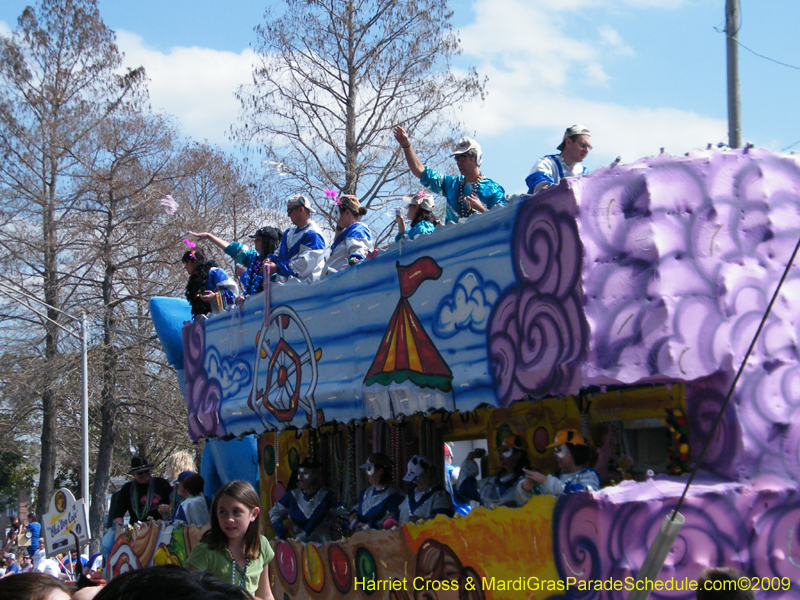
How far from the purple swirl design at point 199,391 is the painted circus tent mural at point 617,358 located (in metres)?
2.45

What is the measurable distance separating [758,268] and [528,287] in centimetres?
132

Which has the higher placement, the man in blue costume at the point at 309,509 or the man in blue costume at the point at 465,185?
the man in blue costume at the point at 465,185

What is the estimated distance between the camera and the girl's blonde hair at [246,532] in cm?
417

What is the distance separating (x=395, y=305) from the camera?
20.6 feet

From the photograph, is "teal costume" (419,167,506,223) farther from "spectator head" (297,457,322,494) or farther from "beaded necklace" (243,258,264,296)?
"spectator head" (297,457,322,494)

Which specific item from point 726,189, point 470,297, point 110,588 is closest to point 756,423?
point 726,189

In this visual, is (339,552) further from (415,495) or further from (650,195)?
(650,195)

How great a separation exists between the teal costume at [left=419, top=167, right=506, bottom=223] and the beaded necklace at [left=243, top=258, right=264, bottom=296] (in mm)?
2082

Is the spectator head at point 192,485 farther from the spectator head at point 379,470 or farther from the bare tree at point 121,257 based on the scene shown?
the bare tree at point 121,257

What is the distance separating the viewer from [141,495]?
9508 millimetres

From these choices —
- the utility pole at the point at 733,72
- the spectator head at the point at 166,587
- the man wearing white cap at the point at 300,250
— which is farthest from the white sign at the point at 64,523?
the spectator head at the point at 166,587

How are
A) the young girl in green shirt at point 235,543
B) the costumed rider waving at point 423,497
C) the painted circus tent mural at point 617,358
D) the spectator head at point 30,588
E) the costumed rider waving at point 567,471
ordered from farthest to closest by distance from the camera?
the costumed rider waving at point 423,497 → the costumed rider waving at point 567,471 → the painted circus tent mural at point 617,358 → the young girl in green shirt at point 235,543 → the spectator head at point 30,588

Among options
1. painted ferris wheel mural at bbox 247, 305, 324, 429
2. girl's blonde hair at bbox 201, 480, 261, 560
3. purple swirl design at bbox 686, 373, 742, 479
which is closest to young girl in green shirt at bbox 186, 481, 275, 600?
girl's blonde hair at bbox 201, 480, 261, 560

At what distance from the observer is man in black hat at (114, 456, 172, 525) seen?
940cm
